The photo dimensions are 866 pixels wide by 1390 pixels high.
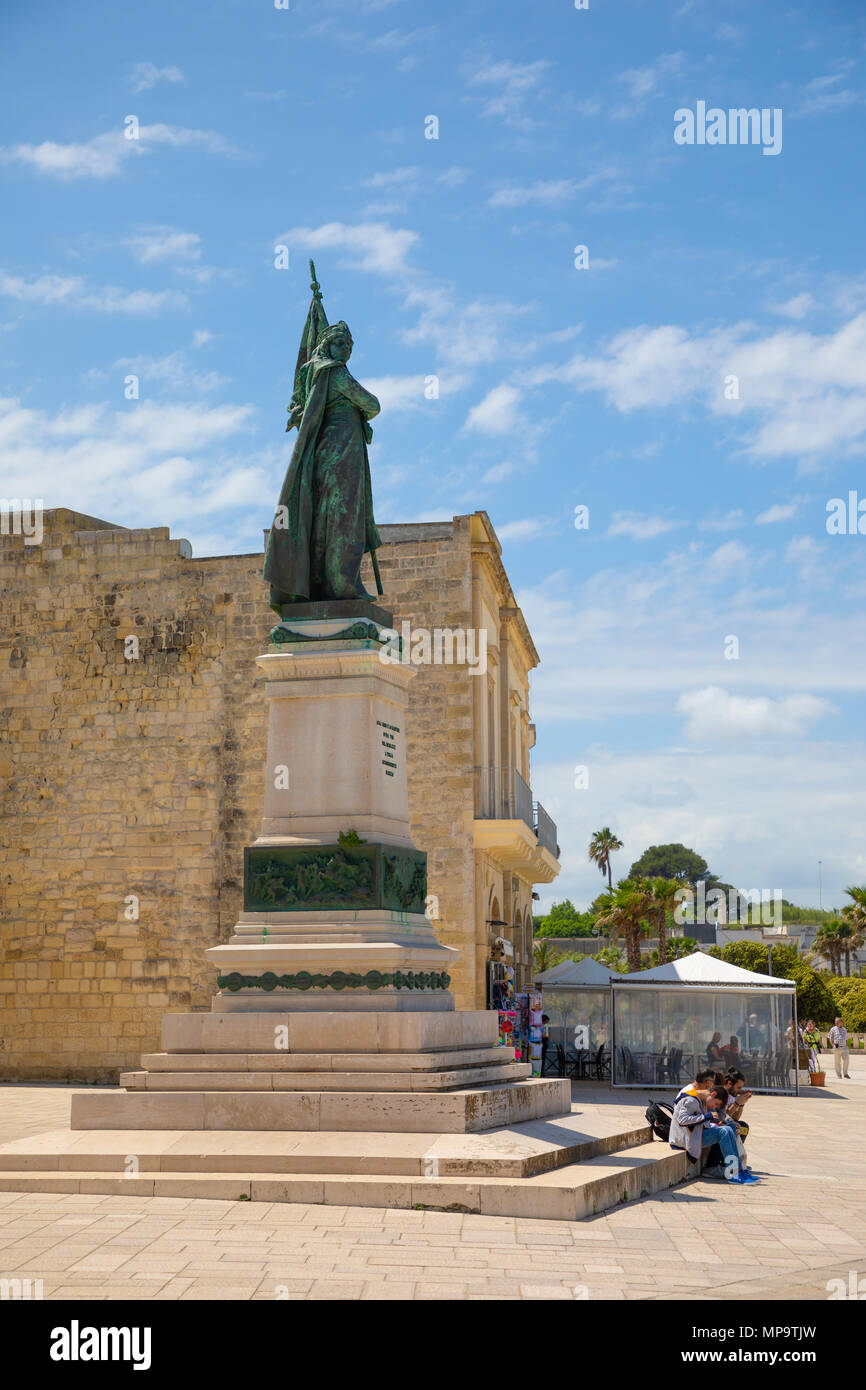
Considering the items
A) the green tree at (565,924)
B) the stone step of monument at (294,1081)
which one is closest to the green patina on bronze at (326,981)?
the stone step of monument at (294,1081)

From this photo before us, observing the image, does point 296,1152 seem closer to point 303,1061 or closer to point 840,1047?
point 303,1061

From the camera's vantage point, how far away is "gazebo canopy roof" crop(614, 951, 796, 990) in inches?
714

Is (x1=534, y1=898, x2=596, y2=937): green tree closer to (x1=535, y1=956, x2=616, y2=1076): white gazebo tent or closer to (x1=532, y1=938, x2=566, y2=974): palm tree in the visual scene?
(x1=532, y1=938, x2=566, y2=974): palm tree

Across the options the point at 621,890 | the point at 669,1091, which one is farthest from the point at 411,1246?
the point at 621,890

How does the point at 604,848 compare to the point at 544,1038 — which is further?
the point at 604,848

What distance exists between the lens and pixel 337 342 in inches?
408

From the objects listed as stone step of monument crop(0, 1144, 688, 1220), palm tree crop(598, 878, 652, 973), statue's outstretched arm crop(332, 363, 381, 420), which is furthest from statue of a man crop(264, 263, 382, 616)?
palm tree crop(598, 878, 652, 973)

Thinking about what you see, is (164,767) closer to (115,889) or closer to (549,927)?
(115,889)

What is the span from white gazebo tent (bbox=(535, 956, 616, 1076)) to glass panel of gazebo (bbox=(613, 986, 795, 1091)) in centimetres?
160

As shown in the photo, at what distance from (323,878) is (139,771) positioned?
37.2 ft

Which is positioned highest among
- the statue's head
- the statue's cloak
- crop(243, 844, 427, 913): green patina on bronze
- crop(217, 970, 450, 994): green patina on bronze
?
the statue's head

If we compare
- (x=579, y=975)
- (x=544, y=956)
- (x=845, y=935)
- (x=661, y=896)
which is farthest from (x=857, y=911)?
(x=579, y=975)
